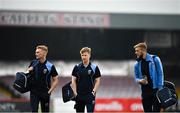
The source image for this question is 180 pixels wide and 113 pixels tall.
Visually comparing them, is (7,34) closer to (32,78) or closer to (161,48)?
(161,48)

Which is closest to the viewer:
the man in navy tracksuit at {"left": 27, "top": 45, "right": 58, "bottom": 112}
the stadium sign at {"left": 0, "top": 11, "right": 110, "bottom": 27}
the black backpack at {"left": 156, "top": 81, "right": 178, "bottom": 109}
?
the black backpack at {"left": 156, "top": 81, "right": 178, "bottom": 109}

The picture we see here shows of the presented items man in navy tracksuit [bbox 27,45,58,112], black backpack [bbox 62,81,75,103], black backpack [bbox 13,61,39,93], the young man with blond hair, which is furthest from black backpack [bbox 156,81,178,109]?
black backpack [bbox 13,61,39,93]

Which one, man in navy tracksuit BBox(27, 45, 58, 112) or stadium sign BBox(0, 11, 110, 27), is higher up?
stadium sign BBox(0, 11, 110, 27)

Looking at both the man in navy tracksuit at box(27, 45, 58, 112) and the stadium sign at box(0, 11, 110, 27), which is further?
the stadium sign at box(0, 11, 110, 27)

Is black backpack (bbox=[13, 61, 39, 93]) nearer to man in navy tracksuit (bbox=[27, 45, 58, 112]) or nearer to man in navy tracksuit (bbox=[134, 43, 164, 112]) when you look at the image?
man in navy tracksuit (bbox=[27, 45, 58, 112])

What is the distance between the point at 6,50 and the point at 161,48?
391 inches

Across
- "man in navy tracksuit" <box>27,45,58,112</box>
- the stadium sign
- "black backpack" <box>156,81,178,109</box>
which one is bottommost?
"black backpack" <box>156,81,178,109</box>

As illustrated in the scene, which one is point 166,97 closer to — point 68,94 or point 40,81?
point 68,94

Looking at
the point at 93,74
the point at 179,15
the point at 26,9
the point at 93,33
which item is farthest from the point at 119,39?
the point at 93,74

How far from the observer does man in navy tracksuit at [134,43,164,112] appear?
10.9m

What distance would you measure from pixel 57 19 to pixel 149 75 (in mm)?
22818

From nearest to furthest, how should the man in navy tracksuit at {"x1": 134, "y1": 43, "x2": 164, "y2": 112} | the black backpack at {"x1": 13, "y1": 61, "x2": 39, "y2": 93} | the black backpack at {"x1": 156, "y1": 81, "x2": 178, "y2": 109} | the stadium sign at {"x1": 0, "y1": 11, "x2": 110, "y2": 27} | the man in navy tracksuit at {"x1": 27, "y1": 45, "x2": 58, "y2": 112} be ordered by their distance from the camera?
1. the black backpack at {"x1": 156, "y1": 81, "x2": 178, "y2": 109}
2. the man in navy tracksuit at {"x1": 134, "y1": 43, "x2": 164, "y2": 112}
3. the black backpack at {"x1": 13, "y1": 61, "x2": 39, "y2": 93}
4. the man in navy tracksuit at {"x1": 27, "y1": 45, "x2": 58, "y2": 112}
5. the stadium sign at {"x1": 0, "y1": 11, "x2": 110, "y2": 27}

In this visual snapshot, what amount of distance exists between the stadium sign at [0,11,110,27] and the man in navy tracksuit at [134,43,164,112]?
2254cm

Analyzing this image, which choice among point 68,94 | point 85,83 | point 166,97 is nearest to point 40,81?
point 68,94
